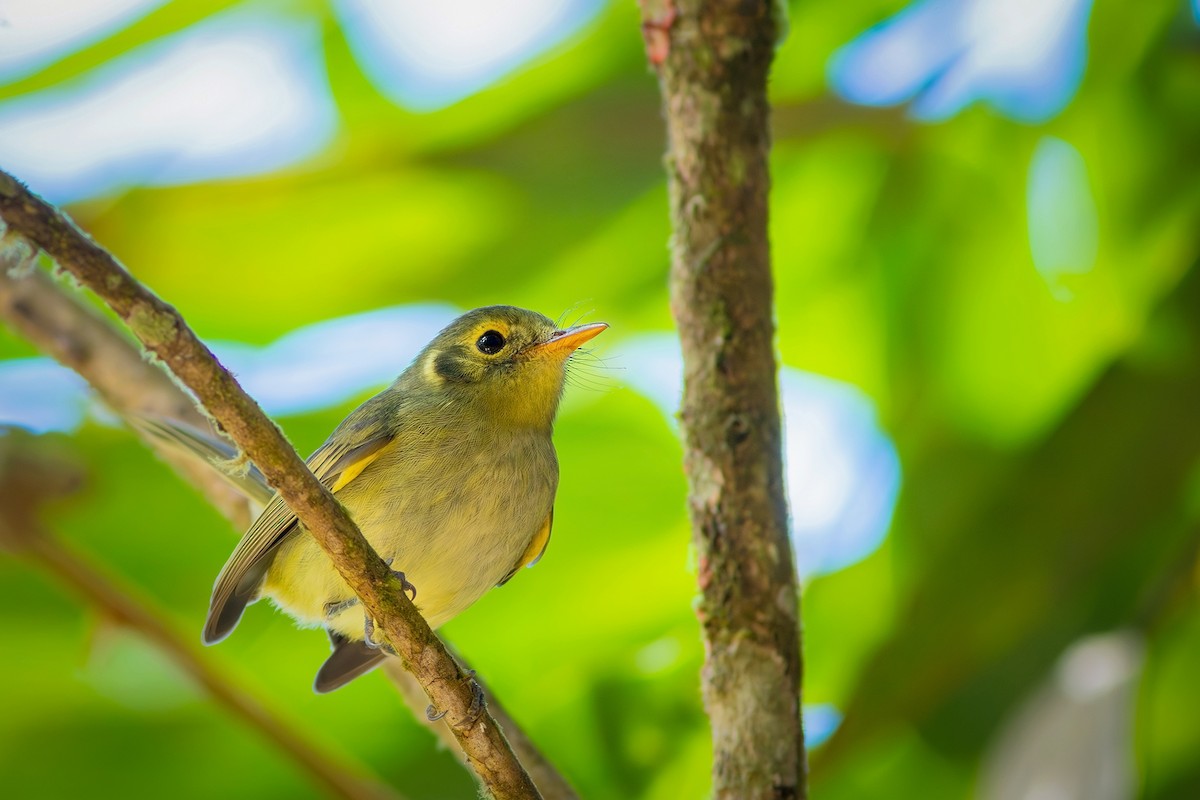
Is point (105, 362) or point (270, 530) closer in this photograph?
point (270, 530)

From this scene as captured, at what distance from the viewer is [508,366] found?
12.0ft

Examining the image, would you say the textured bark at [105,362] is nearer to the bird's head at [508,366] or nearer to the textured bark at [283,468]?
the bird's head at [508,366]

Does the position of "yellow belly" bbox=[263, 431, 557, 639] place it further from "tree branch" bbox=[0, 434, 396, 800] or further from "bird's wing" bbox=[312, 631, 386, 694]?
"tree branch" bbox=[0, 434, 396, 800]

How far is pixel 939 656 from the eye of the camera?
4.00m

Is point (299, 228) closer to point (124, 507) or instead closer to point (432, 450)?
point (124, 507)

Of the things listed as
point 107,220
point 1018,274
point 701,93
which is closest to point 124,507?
point 107,220

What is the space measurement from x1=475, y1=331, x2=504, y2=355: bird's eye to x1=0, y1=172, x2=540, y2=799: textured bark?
1529 millimetres

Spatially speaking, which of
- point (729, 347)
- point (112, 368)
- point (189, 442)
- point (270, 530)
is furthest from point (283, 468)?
point (112, 368)

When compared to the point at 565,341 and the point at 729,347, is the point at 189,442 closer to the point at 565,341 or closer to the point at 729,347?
the point at 565,341

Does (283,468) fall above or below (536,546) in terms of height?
below

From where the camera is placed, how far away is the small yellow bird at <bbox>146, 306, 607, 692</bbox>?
10.7 ft

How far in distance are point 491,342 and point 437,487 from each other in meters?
0.61

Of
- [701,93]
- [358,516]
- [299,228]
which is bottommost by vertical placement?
[358,516]

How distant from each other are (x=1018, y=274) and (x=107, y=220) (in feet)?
11.5
